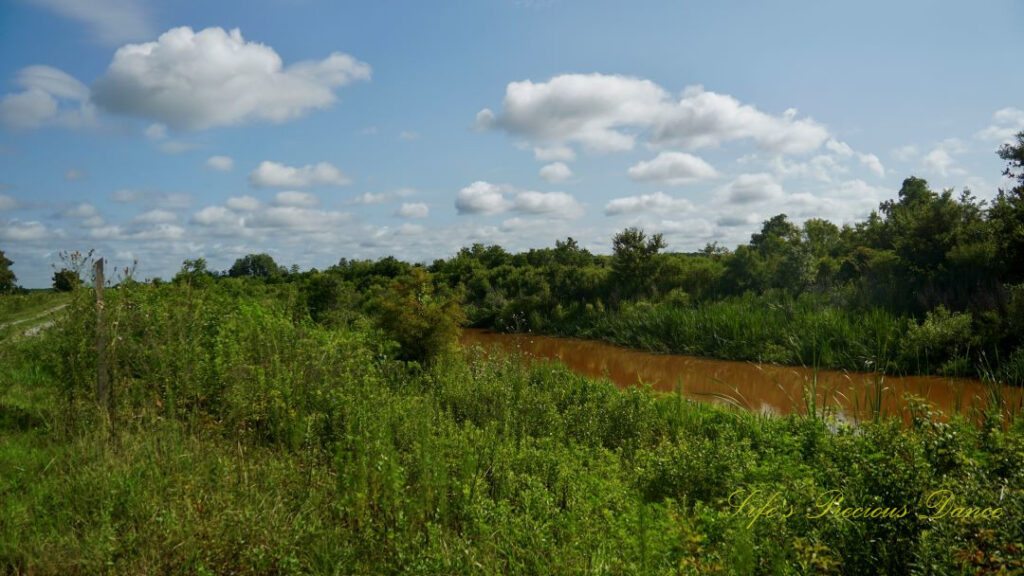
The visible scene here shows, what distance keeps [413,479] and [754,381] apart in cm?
894

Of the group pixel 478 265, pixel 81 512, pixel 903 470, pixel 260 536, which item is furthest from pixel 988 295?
pixel 478 265

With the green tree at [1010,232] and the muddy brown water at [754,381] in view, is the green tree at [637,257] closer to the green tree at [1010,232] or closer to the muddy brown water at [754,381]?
the muddy brown water at [754,381]

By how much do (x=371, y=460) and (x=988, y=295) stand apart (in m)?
12.9

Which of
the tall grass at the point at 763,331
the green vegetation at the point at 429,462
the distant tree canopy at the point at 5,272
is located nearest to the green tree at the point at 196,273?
the green vegetation at the point at 429,462

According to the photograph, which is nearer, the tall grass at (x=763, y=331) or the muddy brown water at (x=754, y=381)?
the muddy brown water at (x=754, y=381)

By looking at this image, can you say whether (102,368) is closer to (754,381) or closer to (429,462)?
(429,462)

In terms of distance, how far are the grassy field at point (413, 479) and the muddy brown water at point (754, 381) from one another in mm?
2130

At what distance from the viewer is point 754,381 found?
11656mm

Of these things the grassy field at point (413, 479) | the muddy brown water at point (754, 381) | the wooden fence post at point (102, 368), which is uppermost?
the wooden fence post at point (102, 368)

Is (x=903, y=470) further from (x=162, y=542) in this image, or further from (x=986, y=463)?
(x=162, y=542)

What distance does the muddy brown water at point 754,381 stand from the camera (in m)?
8.35

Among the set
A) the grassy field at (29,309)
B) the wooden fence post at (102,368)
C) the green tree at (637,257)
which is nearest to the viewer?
the wooden fence post at (102,368)

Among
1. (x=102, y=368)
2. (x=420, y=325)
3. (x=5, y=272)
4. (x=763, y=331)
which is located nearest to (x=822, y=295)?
(x=763, y=331)

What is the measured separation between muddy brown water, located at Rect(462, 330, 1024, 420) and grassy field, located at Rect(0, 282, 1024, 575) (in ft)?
6.99
